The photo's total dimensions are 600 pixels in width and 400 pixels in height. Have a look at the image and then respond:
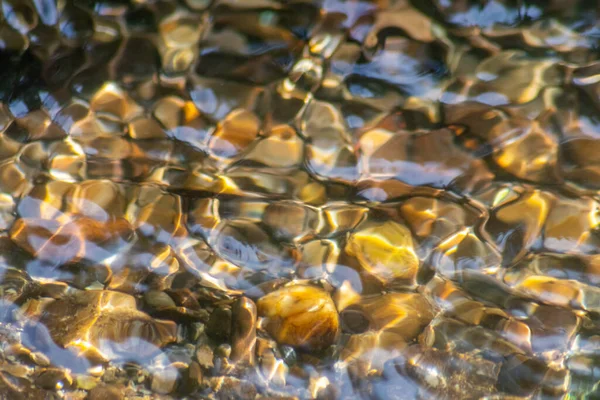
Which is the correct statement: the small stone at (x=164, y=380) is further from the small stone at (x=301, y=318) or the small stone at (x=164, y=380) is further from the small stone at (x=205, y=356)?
the small stone at (x=301, y=318)

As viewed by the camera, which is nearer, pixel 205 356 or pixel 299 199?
pixel 205 356

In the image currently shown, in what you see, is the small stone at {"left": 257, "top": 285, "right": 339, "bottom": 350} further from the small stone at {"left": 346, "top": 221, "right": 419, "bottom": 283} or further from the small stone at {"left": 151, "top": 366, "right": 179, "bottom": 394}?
the small stone at {"left": 151, "top": 366, "right": 179, "bottom": 394}

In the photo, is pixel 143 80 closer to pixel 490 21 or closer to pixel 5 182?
pixel 5 182

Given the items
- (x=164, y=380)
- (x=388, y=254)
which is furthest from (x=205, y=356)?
(x=388, y=254)

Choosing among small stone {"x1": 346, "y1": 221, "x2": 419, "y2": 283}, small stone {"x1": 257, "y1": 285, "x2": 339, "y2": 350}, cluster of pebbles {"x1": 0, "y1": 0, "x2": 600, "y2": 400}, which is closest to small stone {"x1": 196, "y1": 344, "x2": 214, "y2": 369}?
cluster of pebbles {"x1": 0, "y1": 0, "x2": 600, "y2": 400}

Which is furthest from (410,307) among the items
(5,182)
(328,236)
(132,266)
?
(5,182)

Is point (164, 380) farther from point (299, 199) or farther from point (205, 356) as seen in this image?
point (299, 199)

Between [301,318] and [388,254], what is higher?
[388,254]

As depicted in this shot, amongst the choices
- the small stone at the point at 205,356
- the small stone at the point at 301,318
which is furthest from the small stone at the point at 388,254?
the small stone at the point at 205,356
